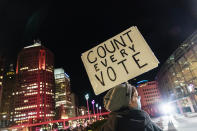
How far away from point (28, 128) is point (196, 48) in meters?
107

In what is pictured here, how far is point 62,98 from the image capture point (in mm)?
153250

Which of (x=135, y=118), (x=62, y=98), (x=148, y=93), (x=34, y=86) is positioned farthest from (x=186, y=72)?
(x=62, y=98)

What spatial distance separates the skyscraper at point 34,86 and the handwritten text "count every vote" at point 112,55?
123 meters

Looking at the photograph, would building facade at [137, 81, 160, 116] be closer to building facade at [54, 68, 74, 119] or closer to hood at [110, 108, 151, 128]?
building facade at [54, 68, 74, 119]

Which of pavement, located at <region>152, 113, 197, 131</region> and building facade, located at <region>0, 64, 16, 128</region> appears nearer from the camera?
pavement, located at <region>152, 113, 197, 131</region>

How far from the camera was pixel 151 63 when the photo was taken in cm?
302

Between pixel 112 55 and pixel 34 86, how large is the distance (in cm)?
13490

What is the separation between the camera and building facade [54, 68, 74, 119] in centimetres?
14225

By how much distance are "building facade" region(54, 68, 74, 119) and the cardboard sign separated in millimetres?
149665

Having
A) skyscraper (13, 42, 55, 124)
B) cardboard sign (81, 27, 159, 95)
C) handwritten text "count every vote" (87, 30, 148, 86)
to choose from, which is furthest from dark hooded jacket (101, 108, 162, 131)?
skyscraper (13, 42, 55, 124)

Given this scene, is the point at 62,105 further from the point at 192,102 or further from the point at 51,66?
the point at 192,102

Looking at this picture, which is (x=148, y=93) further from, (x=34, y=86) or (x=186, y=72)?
(x=34, y=86)

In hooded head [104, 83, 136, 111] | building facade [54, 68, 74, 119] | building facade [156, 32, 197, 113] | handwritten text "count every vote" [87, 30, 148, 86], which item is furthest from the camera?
building facade [54, 68, 74, 119]

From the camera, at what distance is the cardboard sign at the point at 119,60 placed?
Result: 10.0 ft
